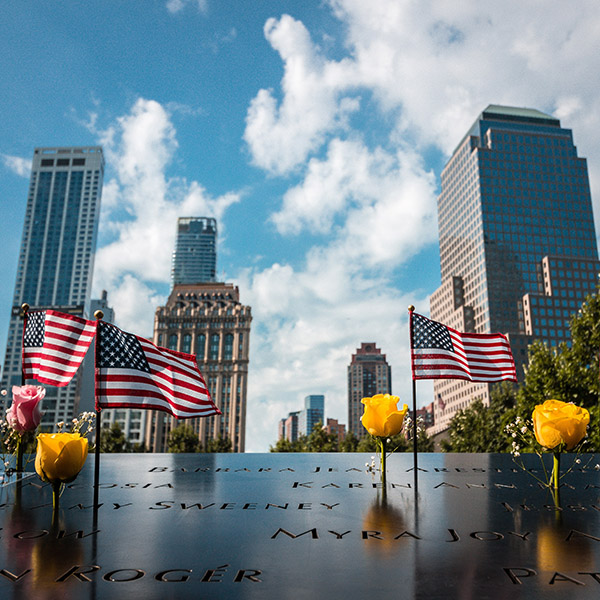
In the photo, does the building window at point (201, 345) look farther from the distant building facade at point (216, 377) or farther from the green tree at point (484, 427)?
the green tree at point (484, 427)

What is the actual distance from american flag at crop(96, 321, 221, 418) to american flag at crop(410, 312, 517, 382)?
12.8ft

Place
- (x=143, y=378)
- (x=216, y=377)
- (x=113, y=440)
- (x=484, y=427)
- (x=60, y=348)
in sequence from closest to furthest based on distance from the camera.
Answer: (x=143, y=378) < (x=60, y=348) < (x=484, y=427) < (x=113, y=440) < (x=216, y=377)

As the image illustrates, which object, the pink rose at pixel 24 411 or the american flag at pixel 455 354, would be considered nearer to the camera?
the pink rose at pixel 24 411

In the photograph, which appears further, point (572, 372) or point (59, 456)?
point (572, 372)

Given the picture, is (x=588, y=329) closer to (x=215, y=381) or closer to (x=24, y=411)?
(x=24, y=411)

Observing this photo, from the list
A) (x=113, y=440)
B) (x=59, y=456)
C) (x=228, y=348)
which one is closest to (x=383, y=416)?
(x=59, y=456)

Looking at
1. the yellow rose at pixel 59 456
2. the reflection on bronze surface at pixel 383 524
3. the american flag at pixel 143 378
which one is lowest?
the reflection on bronze surface at pixel 383 524

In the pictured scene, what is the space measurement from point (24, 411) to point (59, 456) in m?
2.99

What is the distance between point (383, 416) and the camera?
330 inches

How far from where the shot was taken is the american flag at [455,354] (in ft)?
34.7

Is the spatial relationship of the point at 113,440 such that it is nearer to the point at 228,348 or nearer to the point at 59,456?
the point at 59,456

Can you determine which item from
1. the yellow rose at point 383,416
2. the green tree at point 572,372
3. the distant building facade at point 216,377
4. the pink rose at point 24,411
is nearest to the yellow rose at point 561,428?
the yellow rose at point 383,416

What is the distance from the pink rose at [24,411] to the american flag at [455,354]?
6.35m

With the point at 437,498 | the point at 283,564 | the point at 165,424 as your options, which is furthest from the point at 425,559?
the point at 165,424
